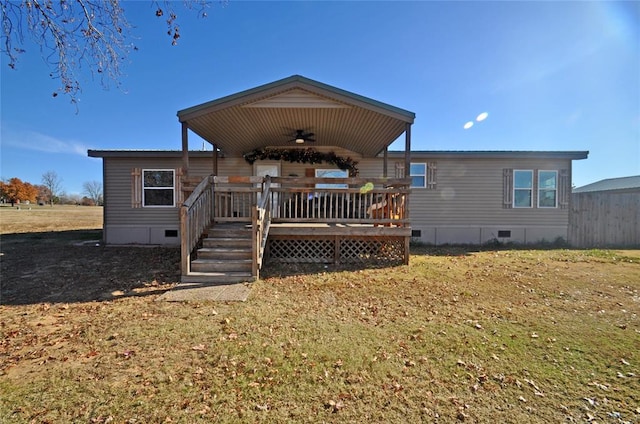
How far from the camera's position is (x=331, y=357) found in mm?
2730

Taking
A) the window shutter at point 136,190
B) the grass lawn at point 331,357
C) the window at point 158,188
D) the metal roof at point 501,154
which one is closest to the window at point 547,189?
the metal roof at point 501,154

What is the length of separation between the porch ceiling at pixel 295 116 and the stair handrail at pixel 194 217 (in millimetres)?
1522

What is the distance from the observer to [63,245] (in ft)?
30.5

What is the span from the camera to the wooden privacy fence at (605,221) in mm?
10117

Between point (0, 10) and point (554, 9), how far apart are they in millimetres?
11962

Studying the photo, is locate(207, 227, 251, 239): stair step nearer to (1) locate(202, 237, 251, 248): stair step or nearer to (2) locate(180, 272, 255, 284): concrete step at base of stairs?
(1) locate(202, 237, 251, 248): stair step

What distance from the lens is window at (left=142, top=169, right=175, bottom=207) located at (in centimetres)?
977

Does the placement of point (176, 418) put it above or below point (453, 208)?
below

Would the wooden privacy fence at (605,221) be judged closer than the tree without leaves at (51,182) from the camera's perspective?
Yes

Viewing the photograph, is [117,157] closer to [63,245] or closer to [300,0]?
[63,245]

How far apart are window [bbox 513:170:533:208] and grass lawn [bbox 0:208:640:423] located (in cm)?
578

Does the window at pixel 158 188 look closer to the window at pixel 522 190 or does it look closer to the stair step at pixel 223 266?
the stair step at pixel 223 266

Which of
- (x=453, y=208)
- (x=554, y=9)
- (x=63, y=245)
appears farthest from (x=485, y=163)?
(x=63, y=245)

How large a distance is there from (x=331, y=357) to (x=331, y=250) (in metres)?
4.13
